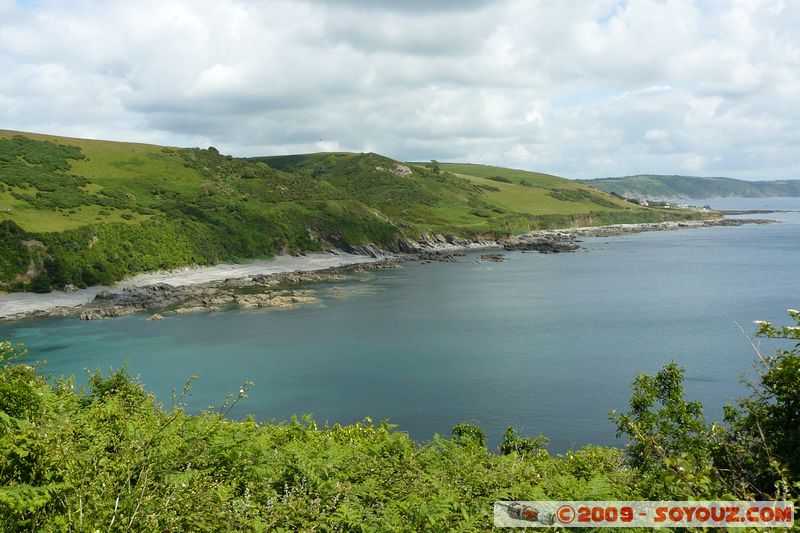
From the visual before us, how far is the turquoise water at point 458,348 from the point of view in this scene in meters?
50.0

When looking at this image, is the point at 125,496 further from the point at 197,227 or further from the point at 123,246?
the point at 197,227

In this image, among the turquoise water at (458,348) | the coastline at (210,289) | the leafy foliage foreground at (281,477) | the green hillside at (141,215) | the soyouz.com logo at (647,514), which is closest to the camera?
the soyouz.com logo at (647,514)

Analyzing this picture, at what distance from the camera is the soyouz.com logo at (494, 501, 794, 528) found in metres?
8.12

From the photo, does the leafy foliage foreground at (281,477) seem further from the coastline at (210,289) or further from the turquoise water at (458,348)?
the coastline at (210,289)

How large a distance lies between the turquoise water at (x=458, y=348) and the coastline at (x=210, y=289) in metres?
5.42

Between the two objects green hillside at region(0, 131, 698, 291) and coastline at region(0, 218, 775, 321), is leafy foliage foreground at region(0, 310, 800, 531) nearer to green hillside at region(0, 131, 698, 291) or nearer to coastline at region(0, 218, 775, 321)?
coastline at region(0, 218, 775, 321)

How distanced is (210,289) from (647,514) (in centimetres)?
10875

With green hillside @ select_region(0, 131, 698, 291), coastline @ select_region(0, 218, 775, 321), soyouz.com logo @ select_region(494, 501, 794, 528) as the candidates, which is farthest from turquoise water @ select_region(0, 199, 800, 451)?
soyouz.com logo @ select_region(494, 501, 794, 528)

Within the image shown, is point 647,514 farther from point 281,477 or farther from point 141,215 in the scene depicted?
point 141,215

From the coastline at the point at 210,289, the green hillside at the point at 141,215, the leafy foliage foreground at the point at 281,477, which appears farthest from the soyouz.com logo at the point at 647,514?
the green hillside at the point at 141,215

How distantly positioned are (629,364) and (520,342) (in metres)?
14.8

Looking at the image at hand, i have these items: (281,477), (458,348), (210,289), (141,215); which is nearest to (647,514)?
(281,477)

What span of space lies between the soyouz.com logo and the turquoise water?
103 feet

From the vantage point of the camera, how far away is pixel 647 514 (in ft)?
31.2
